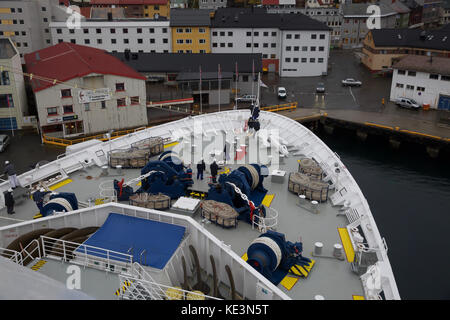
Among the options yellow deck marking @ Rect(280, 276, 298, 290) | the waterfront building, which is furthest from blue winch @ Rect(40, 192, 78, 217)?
the waterfront building

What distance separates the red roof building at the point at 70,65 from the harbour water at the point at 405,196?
8420mm

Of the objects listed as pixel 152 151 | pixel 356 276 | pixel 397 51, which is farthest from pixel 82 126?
pixel 397 51

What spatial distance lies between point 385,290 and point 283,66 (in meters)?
69.9

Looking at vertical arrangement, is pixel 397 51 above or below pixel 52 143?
above

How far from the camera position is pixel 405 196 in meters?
41.5

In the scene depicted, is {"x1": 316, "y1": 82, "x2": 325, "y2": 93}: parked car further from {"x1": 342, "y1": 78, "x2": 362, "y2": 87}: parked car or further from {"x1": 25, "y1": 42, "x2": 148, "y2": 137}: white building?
{"x1": 25, "y1": 42, "x2": 148, "y2": 137}: white building

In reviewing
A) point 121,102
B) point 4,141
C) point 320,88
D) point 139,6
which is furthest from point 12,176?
point 139,6

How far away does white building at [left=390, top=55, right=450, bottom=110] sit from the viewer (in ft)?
196

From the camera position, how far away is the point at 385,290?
1628 centimetres

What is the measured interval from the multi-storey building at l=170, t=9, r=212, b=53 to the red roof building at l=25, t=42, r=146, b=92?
25.1 m

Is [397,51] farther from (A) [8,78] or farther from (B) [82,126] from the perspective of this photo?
(A) [8,78]

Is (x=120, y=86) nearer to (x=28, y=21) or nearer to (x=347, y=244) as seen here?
(x=28, y=21)

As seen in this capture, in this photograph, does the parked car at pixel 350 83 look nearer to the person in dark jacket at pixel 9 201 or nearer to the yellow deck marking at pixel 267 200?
the yellow deck marking at pixel 267 200

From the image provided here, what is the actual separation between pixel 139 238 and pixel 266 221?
7.38 metres
